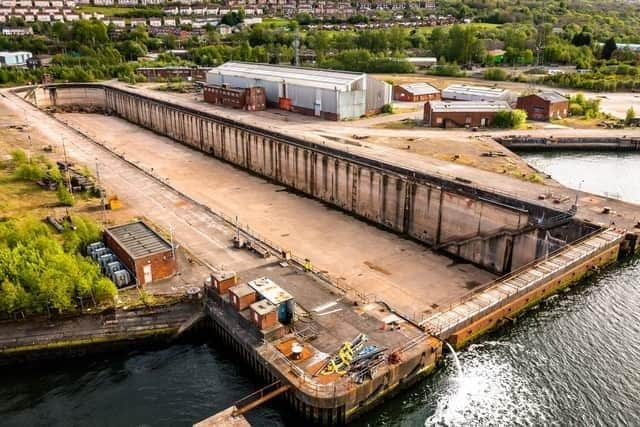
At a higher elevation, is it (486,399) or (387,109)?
(387,109)

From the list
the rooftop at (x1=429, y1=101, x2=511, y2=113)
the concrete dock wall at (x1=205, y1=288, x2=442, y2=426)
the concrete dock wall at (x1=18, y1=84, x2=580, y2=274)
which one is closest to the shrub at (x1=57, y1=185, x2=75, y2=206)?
the concrete dock wall at (x1=18, y1=84, x2=580, y2=274)

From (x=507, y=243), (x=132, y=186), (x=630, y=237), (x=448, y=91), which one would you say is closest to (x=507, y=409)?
(x=507, y=243)

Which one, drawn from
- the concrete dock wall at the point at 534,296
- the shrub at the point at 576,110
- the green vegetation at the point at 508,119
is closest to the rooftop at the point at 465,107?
the green vegetation at the point at 508,119

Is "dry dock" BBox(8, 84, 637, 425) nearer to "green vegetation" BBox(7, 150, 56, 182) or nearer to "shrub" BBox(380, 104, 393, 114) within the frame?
"green vegetation" BBox(7, 150, 56, 182)

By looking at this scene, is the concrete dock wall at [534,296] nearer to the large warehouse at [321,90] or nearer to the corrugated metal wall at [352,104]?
the corrugated metal wall at [352,104]

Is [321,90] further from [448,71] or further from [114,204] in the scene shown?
[448,71]

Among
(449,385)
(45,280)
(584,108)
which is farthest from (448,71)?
(45,280)

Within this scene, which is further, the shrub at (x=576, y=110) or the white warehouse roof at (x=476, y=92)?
the white warehouse roof at (x=476, y=92)
